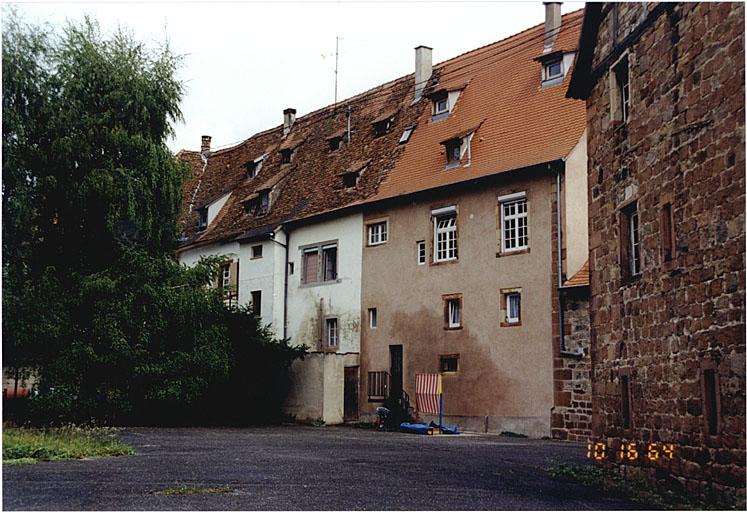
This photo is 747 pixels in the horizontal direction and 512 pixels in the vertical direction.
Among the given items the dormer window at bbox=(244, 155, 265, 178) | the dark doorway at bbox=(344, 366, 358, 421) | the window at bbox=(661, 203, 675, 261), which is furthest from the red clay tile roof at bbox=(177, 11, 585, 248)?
the window at bbox=(661, 203, 675, 261)

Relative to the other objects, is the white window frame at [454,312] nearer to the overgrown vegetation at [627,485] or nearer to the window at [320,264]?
the window at [320,264]

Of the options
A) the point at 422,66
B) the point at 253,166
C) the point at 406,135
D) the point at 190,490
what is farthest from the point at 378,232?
the point at 190,490

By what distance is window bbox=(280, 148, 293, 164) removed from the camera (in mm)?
37844

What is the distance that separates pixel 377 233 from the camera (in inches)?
1204

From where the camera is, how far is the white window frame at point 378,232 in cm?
3023

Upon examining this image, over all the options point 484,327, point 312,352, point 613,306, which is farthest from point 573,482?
point 312,352

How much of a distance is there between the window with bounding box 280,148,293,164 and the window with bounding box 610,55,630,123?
23.6 metres

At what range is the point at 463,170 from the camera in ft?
92.2

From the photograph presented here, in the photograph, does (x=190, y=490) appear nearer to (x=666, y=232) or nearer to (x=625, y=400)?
(x=625, y=400)

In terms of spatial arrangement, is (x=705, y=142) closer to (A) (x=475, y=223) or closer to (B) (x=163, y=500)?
(B) (x=163, y=500)

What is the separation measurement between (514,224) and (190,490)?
15896mm

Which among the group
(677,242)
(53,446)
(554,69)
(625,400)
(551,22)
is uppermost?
(551,22)

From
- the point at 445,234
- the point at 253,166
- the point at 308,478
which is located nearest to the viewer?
the point at 308,478

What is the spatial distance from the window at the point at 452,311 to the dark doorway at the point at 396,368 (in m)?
1.98
